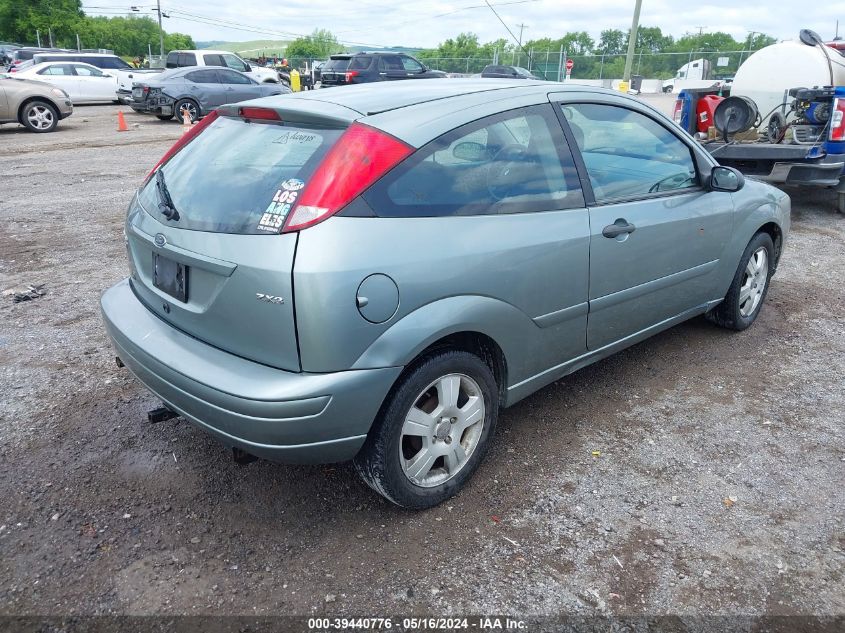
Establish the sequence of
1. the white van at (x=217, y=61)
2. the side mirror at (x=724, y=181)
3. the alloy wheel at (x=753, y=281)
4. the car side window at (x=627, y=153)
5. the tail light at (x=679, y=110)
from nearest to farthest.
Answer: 1. the car side window at (x=627, y=153)
2. the side mirror at (x=724, y=181)
3. the alloy wheel at (x=753, y=281)
4. the tail light at (x=679, y=110)
5. the white van at (x=217, y=61)

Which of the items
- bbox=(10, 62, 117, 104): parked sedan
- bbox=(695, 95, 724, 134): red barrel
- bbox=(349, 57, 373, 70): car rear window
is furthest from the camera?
bbox=(349, 57, 373, 70): car rear window

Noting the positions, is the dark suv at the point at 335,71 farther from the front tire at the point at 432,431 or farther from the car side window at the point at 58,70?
the front tire at the point at 432,431

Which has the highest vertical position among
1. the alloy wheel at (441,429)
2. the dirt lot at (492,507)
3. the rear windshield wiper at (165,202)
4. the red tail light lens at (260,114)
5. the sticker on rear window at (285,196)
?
the red tail light lens at (260,114)

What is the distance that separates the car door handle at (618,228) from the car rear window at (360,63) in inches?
814

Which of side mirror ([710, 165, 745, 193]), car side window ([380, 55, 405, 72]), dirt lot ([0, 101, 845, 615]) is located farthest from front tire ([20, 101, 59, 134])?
side mirror ([710, 165, 745, 193])

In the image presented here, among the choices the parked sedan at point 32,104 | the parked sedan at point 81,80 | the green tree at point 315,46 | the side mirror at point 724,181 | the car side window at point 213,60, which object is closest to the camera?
the side mirror at point 724,181

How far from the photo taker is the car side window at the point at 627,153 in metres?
3.40

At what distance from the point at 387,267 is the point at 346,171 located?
15.2 inches

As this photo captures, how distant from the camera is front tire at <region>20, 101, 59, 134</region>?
49.8ft

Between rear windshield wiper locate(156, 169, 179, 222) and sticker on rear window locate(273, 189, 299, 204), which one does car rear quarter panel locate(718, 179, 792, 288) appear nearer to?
sticker on rear window locate(273, 189, 299, 204)

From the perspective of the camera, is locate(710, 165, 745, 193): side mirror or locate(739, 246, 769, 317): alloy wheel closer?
locate(710, 165, 745, 193): side mirror

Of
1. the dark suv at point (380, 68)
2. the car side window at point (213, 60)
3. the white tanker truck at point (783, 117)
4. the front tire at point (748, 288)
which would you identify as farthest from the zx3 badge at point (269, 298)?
the car side window at point (213, 60)

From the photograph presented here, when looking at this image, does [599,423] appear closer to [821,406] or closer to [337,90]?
[821,406]

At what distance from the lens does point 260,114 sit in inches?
116
